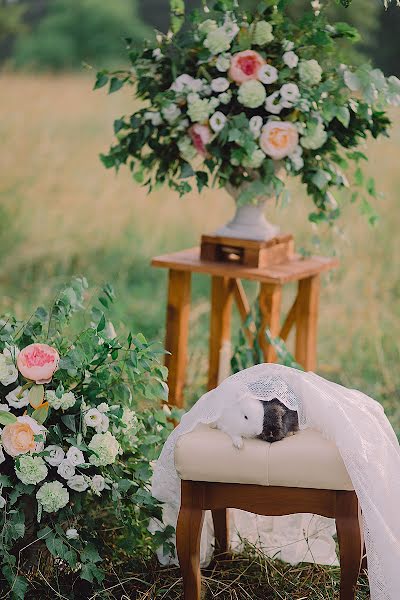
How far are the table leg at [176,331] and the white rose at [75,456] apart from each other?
1.07m

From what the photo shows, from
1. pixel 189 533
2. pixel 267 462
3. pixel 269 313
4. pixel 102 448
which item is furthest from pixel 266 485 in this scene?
pixel 269 313

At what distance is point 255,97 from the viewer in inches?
122

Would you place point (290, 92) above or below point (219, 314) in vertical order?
above

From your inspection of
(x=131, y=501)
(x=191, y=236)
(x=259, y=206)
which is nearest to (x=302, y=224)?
(x=191, y=236)

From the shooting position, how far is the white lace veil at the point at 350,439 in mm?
2293

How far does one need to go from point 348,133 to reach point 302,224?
9.72 ft

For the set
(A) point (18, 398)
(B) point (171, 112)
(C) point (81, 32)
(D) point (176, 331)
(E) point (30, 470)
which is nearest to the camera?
(E) point (30, 470)

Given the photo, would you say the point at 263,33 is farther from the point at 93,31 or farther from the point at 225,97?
the point at 93,31

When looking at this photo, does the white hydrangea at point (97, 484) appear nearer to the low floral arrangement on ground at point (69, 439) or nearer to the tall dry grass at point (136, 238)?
the low floral arrangement on ground at point (69, 439)

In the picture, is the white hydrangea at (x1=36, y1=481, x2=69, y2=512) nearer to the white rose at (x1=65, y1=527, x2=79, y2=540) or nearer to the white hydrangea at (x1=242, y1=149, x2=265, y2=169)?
the white rose at (x1=65, y1=527, x2=79, y2=540)

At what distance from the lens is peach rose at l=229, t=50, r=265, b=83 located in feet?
10.2

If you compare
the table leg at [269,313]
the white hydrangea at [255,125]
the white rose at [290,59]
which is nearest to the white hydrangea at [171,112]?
the white hydrangea at [255,125]

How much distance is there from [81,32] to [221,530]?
454 inches

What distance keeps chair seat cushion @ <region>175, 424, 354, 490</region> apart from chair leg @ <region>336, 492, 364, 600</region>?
43 millimetres
